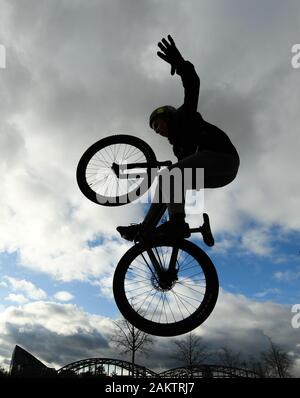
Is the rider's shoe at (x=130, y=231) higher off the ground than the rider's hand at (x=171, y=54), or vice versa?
the rider's hand at (x=171, y=54)

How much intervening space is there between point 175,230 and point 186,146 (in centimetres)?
122

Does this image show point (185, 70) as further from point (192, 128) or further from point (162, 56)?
point (192, 128)

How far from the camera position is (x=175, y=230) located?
4.61 meters

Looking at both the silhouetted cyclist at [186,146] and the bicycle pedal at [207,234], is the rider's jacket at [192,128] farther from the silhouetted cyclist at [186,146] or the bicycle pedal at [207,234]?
the bicycle pedal at [207,234]

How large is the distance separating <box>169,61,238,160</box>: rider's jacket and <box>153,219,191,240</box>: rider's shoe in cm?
97

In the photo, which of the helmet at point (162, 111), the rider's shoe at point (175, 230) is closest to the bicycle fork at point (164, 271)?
the rider's shoe at point (175, 230)

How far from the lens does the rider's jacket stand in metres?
4.33

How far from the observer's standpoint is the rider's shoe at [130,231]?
472 cm

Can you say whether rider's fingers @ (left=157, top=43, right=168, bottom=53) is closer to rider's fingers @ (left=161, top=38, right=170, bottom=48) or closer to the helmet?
rider's fingers @ (left=161, top=38, right=170, bottom=48)

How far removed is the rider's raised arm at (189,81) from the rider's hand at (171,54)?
64 millimetres

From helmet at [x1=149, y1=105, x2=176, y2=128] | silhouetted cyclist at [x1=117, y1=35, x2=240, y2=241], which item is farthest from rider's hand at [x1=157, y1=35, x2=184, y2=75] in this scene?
helmet at [x1=149, y1=105, x2=176, y2=128]

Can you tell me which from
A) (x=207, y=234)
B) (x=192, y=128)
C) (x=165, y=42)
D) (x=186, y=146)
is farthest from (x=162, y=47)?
(x=207, y=234)
